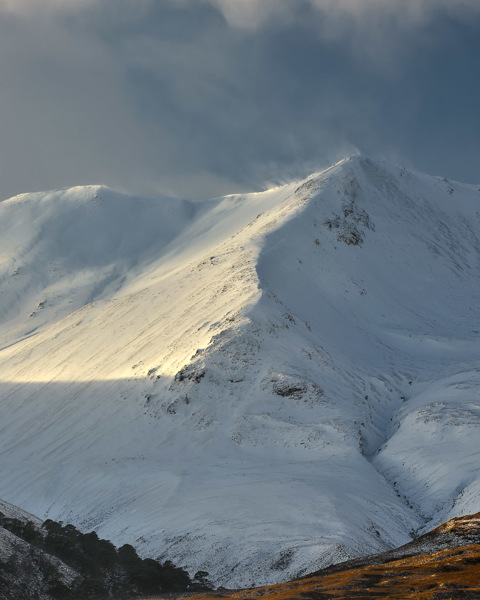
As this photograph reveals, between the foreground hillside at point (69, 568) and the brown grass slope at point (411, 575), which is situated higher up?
the foreground hillside at point (69, 568)

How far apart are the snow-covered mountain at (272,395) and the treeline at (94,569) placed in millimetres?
3820

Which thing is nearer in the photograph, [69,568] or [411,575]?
[411,575]

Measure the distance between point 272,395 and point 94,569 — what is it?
37.9m

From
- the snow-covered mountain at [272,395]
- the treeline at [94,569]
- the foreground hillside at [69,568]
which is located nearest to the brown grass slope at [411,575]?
the treeline at [94,569]

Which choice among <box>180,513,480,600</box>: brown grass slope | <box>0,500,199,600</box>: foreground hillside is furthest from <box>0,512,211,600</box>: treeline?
<box>180,513,480,600</box>: brown grass slope

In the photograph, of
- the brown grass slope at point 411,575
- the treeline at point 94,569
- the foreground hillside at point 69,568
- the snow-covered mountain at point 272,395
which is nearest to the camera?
the brown grass slope at point 411,575

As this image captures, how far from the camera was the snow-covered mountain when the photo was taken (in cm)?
5269

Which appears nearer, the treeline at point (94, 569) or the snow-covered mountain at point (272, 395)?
the treeline at point (94, 569)

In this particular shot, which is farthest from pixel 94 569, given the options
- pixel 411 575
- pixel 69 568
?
pixel 411 575

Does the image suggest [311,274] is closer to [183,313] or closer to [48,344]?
[183,313]

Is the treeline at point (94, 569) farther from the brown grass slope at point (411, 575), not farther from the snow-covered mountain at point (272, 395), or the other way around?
the brown grass slope at point (411, 575)

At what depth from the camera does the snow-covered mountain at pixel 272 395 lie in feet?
173

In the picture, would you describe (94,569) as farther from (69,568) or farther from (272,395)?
(272,395)

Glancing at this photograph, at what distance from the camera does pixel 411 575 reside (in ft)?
91.9
